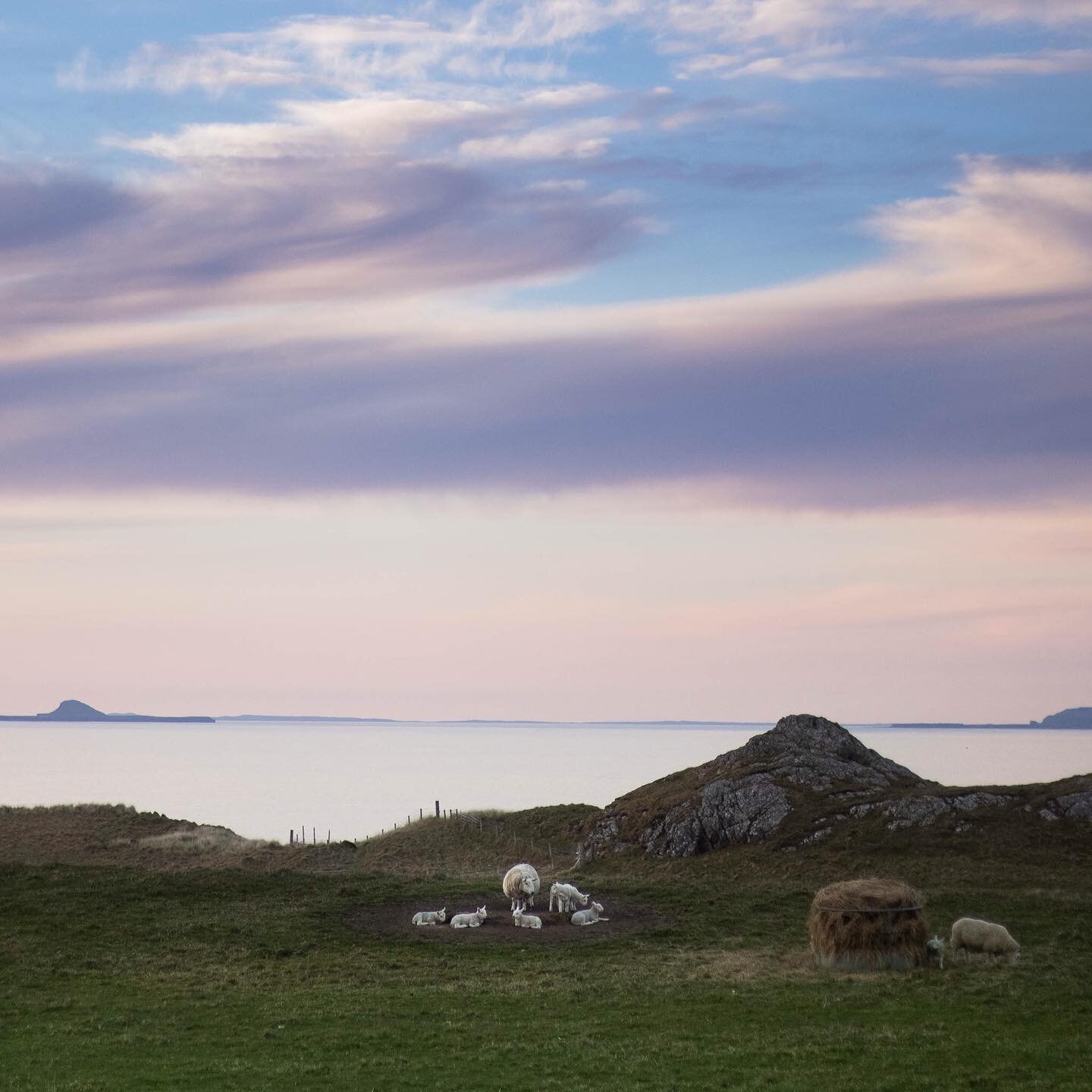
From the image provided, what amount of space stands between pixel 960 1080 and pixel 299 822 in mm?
123819

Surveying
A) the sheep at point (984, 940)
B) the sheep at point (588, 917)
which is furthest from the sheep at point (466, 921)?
the sheep at point (984, 940)

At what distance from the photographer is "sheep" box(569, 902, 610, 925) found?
41.2 meters

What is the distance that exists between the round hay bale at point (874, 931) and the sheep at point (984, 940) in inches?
35.7

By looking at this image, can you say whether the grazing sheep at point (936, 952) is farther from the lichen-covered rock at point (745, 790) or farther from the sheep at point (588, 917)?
the lichen-covered rock at point (745, 790)

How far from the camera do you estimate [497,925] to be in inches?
1619

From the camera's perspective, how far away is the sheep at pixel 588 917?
1624 inches

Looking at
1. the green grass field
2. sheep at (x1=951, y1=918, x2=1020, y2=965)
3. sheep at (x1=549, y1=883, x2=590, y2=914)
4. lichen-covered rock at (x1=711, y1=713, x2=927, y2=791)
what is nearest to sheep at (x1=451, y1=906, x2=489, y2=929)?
the green grass field

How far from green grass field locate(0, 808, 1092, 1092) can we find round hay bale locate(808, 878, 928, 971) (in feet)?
2.45

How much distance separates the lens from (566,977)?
109 ft

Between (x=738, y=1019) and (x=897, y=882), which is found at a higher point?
(x=897, y=882)

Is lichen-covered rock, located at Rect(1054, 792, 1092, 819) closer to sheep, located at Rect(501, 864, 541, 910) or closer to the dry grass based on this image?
sheep, located at Rect(501, 864, 541, 910)

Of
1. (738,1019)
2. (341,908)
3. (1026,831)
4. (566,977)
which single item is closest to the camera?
(738,1019)

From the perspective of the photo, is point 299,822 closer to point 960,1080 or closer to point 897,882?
point 897,882

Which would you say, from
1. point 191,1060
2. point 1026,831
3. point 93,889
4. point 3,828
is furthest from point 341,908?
point 3,828
